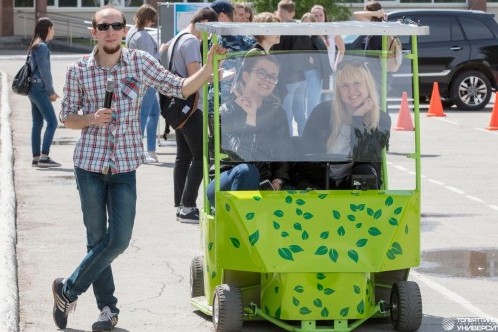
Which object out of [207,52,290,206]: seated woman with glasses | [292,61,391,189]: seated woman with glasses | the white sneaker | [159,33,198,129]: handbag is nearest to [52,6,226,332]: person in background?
[207,52,290,206]: seated woman with glasses

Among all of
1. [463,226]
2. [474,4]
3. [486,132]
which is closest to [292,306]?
[463,226]

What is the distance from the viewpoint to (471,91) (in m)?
24.0

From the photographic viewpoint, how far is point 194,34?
37.5ft

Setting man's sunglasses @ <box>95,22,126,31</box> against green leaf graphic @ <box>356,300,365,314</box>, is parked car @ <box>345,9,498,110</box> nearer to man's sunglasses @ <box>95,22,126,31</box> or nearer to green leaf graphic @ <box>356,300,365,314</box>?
green leaf graphic @ <box>356,300,365,314</box>

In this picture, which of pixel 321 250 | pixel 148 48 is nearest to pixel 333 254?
pixel 321 250

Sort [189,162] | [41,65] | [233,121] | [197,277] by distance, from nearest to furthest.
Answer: [233,121]
[197,277]
[189,162]
[41,65]

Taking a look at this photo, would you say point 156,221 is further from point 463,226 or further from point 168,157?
point 168,157

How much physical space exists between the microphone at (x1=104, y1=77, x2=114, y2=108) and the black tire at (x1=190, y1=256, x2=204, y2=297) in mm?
1531

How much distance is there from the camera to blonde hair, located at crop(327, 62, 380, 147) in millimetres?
7305

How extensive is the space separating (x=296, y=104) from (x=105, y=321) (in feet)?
5.35

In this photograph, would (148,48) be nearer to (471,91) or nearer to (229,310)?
(229,310)

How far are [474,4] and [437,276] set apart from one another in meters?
45.3

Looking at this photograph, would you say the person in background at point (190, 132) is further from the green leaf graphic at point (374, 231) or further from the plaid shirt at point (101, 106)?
the green leaf graphic at point (374, 231)

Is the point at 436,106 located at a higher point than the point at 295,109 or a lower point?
lower
